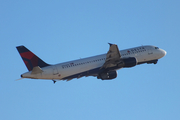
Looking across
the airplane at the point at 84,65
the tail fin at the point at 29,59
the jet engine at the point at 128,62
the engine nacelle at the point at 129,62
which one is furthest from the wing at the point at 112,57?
the tail fin at the point at 29,59

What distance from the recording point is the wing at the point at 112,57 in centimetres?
5061

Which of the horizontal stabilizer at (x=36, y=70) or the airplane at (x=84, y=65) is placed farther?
the airplane at (x=84, y=65)

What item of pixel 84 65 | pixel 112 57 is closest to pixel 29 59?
pixel 84 65

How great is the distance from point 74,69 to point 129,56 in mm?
10846

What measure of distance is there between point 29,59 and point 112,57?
1422 centimetres

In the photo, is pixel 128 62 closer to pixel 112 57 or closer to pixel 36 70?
pixel 112 57

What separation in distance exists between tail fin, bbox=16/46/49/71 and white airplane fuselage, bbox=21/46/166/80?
1.70 meters

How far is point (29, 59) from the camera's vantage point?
173 feet

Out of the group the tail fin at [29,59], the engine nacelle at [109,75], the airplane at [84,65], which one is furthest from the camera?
the engine nacelle at [109,75]

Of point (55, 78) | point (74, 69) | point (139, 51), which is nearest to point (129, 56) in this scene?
point (139, 51)

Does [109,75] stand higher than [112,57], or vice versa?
[112,57]

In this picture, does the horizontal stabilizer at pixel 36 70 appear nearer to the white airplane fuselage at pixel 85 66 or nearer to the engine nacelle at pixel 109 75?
the white airplane fuselage at pixel 85 66

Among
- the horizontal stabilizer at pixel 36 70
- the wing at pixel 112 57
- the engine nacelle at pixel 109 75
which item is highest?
the wing at pixel 112 57

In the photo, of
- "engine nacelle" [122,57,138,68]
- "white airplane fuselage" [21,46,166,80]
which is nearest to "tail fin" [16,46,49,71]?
"white airplane fuselage" [21,46,166,80]
